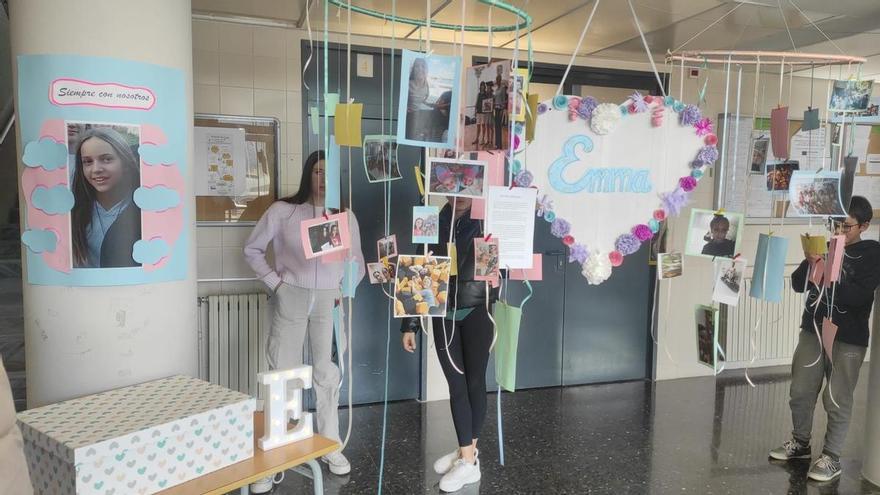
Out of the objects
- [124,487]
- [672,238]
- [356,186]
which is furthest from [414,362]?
[124,487]

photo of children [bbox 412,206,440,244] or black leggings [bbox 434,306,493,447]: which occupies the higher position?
photo of children [bbox 412,206,440,244]

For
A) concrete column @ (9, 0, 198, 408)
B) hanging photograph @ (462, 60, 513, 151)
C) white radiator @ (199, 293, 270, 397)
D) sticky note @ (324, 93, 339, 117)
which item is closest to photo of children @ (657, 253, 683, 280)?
hanging photograph @ (462, 60, 513, 151)

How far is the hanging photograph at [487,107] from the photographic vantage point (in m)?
1.54

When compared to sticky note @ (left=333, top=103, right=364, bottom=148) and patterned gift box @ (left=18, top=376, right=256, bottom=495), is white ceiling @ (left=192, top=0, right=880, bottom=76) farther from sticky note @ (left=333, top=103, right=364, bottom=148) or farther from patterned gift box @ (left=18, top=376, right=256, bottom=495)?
patterned gift box @ (left=18, top=376, right=256, bottom=495)

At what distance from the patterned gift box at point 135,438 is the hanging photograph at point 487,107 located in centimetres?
90

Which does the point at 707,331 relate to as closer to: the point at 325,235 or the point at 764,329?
the point at 325,235

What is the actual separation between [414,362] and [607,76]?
2.32m

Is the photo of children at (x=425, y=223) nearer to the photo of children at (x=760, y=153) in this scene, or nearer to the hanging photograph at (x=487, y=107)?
the hanging photograph at (x=487, y=107)

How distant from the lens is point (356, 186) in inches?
141

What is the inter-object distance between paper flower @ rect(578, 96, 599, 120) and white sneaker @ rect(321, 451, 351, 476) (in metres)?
1.91

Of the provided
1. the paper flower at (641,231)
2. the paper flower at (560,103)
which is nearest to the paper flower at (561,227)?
the paper flower at (641,231)

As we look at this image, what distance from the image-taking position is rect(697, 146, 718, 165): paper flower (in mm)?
1959

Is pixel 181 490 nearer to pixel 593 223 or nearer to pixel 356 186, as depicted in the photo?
pixel 593 223

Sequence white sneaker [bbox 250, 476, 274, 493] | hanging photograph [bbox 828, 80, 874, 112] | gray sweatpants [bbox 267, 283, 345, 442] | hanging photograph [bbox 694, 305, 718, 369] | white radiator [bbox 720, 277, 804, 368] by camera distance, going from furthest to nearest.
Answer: white radiator [bbox 720, 277, 804, 368] < gray sweatpants [bbox 267, 283, 345, 442] < white sneaker [bbox 250, 476, 274, 493] < hanging photograph [bbox 828, 80, 874, 112] < hanging photograph [bbox 694, 305, 718, 369]
